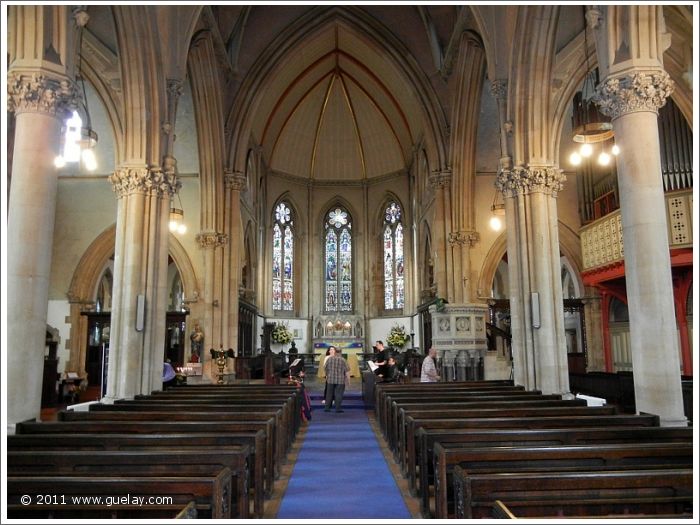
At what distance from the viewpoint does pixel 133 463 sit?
15.5ft

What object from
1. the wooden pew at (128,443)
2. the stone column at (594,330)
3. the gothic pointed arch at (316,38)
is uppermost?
the gothic pointed arch at (316,38)

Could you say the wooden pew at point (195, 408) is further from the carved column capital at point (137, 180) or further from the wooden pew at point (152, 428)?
the carved column capital at point (137, 180)

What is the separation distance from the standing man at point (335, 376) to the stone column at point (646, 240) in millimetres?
7499

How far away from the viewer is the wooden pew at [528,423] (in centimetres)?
663

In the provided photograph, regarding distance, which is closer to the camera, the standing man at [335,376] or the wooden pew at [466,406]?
the wooden pew at [466,406]

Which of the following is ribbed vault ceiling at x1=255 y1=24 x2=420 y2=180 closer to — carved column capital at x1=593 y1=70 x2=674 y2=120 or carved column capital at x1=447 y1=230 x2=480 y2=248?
carved column capital at x1=447 y1=230 x2=480 y2=248

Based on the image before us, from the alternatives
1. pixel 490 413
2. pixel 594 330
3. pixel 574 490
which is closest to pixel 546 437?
pixel 490 413

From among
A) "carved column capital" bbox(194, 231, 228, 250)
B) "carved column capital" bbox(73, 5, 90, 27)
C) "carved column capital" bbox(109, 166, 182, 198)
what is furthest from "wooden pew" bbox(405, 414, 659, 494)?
"carved column capital" bbox(194, 231, 228, 250)

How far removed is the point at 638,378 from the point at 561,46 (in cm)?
944

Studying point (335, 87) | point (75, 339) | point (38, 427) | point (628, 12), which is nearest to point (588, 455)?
point (38, 427)

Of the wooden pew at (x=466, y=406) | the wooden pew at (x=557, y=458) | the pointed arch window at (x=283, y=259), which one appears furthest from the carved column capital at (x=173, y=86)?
the pointed arch window at (x=283, y=259)

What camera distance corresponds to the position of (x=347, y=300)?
3228 cm

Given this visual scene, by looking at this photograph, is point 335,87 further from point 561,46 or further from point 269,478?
point 269,478

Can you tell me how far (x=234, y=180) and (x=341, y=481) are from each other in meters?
15.5
